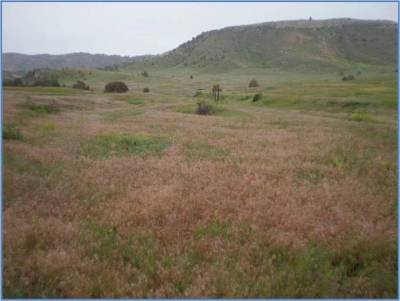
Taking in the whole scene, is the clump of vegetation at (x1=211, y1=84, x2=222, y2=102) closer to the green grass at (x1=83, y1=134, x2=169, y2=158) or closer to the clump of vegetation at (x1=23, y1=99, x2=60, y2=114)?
the clump of vegetation at (x1=23, y1=99, x2=60, y2=114)

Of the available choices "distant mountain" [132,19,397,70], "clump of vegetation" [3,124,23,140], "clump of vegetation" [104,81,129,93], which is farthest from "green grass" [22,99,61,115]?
"distant mountain" [132,19,397,70]

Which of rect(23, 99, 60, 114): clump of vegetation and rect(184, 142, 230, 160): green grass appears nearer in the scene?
rect(184, 142, 230, 160): green grass

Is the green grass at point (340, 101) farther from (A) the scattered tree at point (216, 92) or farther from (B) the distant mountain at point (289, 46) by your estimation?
(B) the distant mountain at point (289, 46)

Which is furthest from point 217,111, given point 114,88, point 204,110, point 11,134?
point 114,88

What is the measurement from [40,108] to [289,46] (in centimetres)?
12876

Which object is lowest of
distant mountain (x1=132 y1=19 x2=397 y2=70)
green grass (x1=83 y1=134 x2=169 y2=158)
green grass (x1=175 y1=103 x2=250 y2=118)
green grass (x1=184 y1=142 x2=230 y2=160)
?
green grass (x1=175 y1=103 x2=250 y2=118)

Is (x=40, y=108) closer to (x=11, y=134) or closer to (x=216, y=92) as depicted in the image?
(x=11, y=134)

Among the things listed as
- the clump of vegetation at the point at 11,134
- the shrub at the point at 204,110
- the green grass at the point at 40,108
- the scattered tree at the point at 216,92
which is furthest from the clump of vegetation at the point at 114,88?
the clump of vegetation at the point at 11,134

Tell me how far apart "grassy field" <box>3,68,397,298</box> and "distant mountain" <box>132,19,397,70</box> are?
107 meters

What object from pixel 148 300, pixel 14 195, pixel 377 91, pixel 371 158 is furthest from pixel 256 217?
pixel 377 91

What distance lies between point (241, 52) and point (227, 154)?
133 meters

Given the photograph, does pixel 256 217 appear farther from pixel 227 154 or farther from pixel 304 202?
pixel 227 154

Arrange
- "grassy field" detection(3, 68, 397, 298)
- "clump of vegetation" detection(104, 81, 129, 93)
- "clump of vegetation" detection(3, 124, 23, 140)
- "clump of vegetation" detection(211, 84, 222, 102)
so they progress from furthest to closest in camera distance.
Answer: "clump of vegetation" detection(104, 81, 129, 93), "clump of vegetation" detection(211, 84, 222, 102), "clump of vegetation" detection(3, 124, 23, 140), "grassy field" detection(3, 68, 397, 298)

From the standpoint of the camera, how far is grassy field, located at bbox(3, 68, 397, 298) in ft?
20.3
